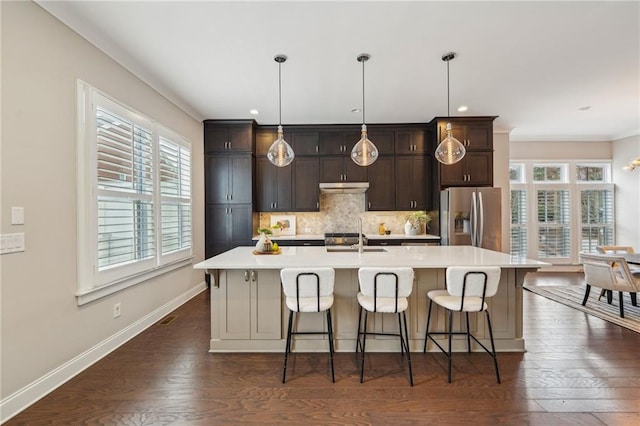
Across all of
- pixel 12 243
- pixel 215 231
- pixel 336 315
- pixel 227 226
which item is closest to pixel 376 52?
pixel 336 315

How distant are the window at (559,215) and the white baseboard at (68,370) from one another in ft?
22.2

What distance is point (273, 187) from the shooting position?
5.17 meters

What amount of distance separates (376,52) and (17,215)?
10.3 ft

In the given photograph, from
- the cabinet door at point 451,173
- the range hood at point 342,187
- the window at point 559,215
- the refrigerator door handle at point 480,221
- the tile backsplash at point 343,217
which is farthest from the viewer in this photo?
the window at point 559,215

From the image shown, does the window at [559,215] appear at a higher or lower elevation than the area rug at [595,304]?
higher

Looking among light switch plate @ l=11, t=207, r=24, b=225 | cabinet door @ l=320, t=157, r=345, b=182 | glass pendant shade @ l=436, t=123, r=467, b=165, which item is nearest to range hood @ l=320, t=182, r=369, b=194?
cabinet door @ l=320, t=157, r=345, b=182

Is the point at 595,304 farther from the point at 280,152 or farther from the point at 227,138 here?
the point at 227,138

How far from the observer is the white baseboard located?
73.5 inches

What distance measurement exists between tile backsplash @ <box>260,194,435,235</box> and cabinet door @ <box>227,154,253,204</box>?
31.8 inches

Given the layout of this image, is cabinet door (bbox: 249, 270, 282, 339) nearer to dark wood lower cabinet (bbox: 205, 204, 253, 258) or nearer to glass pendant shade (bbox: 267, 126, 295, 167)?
glass pendant shade (bbox: 267, 126, 295, 167)

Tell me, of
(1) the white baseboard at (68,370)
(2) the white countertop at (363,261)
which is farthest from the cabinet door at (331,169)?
(1) the white baseboard at (68,370)

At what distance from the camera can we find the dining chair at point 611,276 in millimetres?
3480

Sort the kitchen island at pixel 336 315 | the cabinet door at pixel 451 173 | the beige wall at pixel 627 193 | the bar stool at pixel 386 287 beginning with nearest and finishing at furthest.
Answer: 1. the bar stool at pixel 386 287
2. the kitchen island at pixel 336 315
3. the cabinet door at pixel 451 173
4. the beige wall at pixel 627 193

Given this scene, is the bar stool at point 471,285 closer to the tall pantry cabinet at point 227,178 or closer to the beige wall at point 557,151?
the tall pantry cabinet at point 227,178
